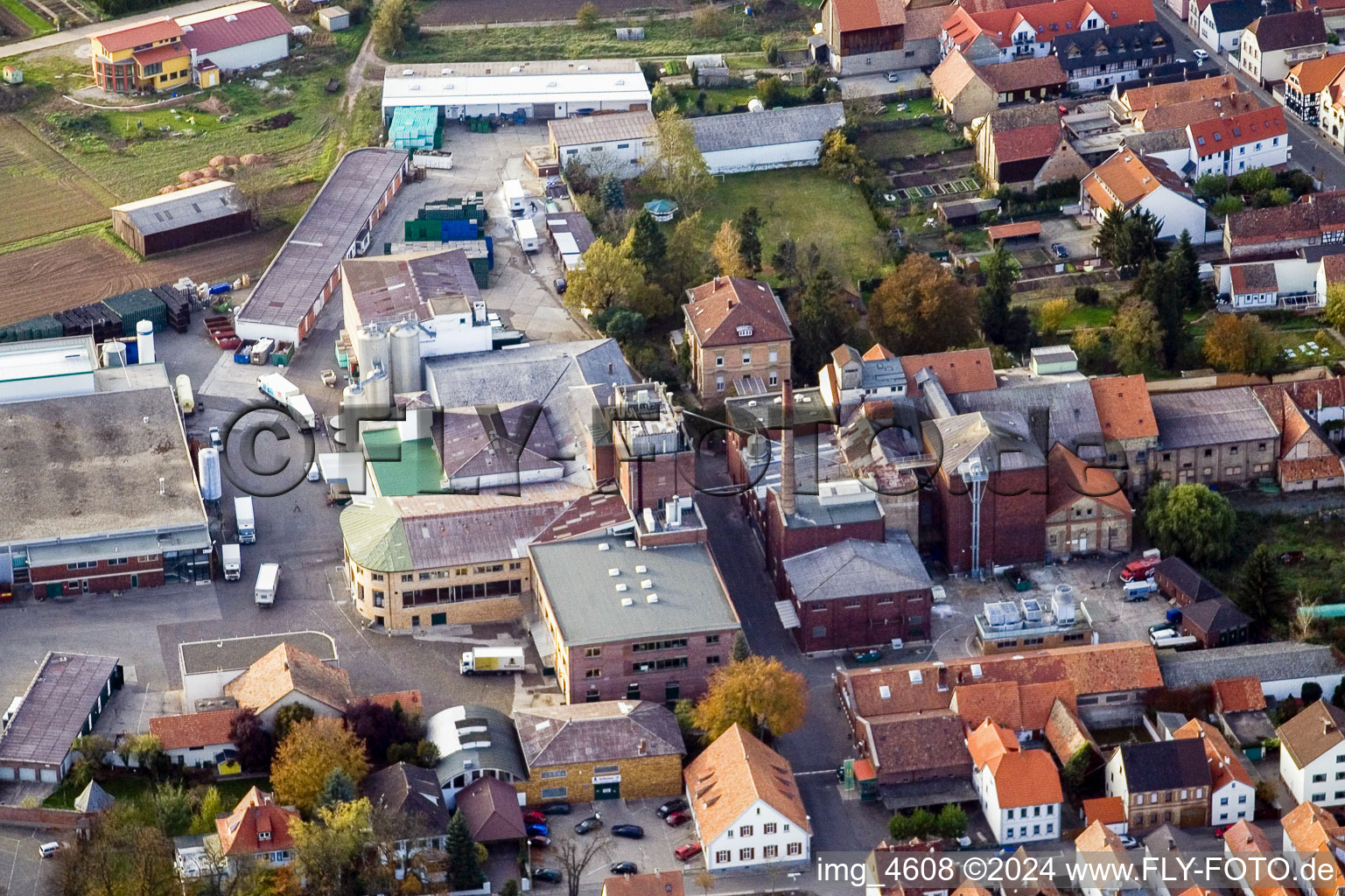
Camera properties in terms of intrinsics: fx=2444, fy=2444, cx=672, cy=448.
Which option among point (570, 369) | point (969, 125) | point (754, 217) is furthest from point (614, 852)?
point (969, 125)

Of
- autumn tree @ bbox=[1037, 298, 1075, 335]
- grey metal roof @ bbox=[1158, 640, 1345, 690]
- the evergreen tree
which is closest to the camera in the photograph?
the evergreen tree

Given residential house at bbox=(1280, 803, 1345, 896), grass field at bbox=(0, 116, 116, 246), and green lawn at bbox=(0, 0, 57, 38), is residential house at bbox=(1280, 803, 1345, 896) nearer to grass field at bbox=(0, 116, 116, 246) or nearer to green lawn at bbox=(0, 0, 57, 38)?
grass field at bbox=(0, 116, 116, 246)

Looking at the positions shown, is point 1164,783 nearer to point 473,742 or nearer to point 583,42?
point 473,742

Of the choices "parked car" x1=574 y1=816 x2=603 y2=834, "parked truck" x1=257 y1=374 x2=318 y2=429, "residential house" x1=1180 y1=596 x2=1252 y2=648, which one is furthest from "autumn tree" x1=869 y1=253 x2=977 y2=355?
"parked car" x1=574 y1=816 x2=603 y2=834

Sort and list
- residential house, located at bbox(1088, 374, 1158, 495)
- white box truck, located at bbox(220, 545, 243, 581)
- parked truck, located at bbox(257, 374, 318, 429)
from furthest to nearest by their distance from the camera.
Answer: parked truck, located at bbox(257, 374, 318, 429)
residential house, located at bbox(1088, 374, 1158, 495)
white box truck, located at bbox(220, 545, 243, 581)

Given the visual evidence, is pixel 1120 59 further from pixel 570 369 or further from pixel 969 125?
pixel 570 369

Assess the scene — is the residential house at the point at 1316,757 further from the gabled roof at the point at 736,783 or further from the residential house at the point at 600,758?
the residential house at the point at 600,758

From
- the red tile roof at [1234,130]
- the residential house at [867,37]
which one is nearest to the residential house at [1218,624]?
the red tile roof at [1234,130]
